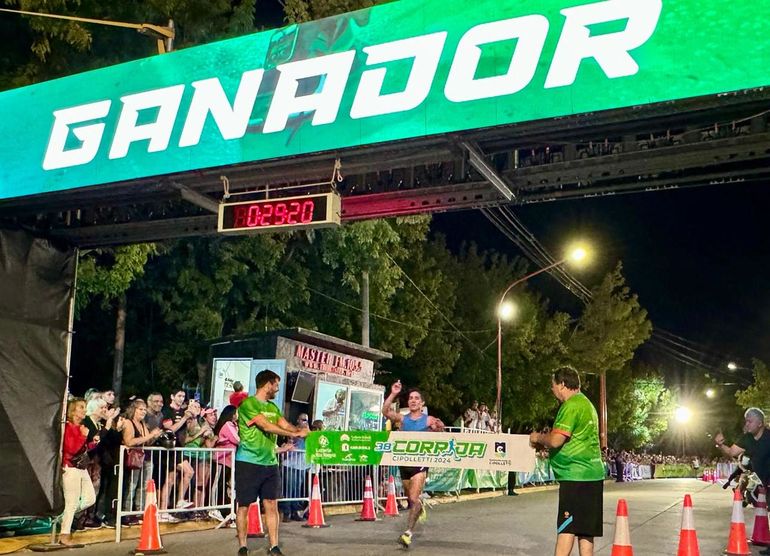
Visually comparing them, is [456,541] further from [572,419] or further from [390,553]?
[572,419]

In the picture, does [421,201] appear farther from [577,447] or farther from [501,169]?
[577,447]

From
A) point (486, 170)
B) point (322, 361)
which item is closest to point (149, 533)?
point (486, 170)

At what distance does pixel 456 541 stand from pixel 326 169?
532 cm

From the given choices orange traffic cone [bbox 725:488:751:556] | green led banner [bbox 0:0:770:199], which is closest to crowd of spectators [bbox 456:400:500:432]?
orange traffic cone [bbox 725:488:751:556]

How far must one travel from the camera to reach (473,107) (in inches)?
293

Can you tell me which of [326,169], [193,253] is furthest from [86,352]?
[326,169]

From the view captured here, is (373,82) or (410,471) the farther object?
(410,471)

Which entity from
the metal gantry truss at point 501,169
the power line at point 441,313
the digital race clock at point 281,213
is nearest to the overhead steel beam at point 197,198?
the metal gantry truss at point 501,169

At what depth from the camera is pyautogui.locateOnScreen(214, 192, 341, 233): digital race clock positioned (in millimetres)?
8398

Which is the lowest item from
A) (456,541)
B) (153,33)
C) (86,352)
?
(456,541)

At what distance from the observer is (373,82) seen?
801cm

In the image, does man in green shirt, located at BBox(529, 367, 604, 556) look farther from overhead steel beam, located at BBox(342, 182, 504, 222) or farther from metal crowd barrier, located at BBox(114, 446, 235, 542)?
metal crowd barrier, located at BBox(114, 446, 235, 542)

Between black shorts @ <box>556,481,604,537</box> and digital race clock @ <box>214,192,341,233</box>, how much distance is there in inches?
139

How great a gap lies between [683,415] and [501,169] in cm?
8499
